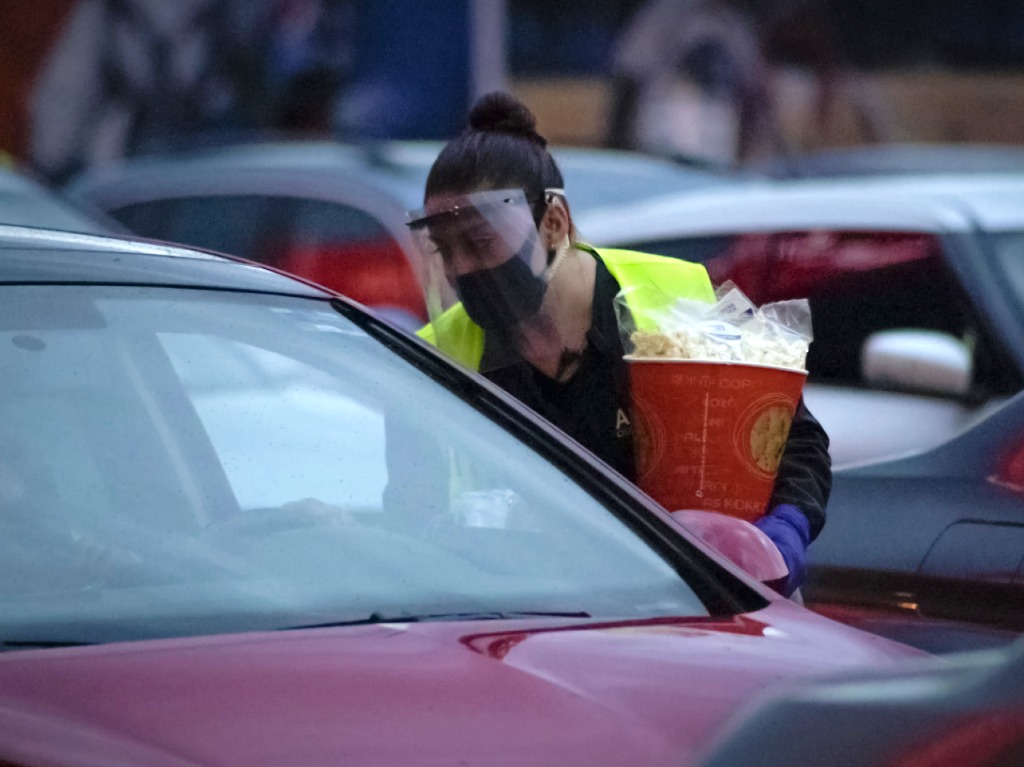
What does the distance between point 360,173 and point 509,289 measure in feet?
13.2

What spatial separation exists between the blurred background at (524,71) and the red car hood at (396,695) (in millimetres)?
9601

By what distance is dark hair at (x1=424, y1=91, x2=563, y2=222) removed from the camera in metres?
3.40

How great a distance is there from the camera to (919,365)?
4598 mm

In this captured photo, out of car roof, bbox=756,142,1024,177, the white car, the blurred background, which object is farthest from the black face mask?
the blurred background

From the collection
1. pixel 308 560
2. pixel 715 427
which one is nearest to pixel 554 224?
pixel 715 427

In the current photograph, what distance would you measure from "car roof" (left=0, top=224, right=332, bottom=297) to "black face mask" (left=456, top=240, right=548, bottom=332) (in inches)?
14.8

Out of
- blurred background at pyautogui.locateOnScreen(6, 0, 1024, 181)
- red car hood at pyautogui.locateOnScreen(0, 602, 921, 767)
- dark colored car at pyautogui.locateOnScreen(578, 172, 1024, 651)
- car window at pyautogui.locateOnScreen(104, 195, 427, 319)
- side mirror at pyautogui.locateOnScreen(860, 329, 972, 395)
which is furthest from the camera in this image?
blurred background at pyautogui.locateOnScreen(6, 0, 1024, 181)

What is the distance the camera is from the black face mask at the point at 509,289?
3.38m

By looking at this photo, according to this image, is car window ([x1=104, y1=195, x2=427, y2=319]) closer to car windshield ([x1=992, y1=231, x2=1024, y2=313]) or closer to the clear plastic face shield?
car windshield ([x1=992, y1=231, x2=1024, y2=313])

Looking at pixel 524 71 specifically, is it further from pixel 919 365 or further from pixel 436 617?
pixel 436 617

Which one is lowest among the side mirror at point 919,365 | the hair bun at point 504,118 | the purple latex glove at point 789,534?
the purple latex glove at point 789,534

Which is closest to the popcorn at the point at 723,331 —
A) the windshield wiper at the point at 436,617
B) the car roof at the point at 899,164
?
the windshield wiper at the point at 436,617

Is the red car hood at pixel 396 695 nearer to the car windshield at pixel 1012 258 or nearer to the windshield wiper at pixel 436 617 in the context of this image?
the windshield wiper at pixel 436 617

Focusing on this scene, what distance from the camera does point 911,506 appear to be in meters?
3.97
